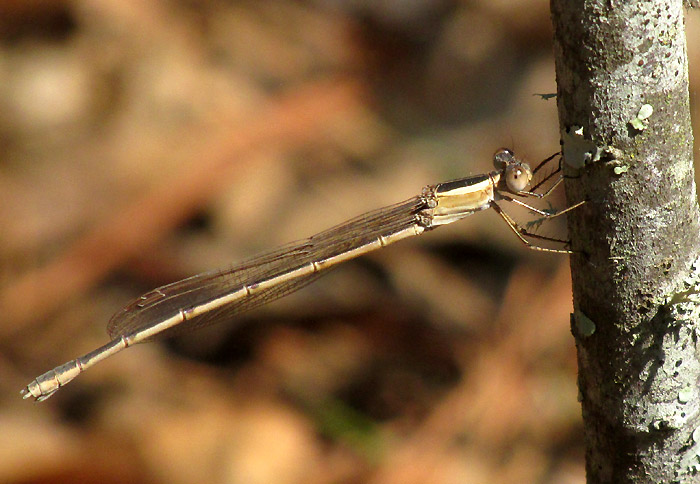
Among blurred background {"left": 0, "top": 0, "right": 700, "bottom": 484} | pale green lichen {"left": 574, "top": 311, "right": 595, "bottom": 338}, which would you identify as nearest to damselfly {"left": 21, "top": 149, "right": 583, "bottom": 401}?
pale green lichen {"left": 574, "top": 311, "right": 595, "bottom": 338}

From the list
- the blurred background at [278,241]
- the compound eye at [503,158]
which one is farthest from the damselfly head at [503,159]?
the blurred background at [278,241]

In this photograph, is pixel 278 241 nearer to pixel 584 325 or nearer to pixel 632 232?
pixel 584 325

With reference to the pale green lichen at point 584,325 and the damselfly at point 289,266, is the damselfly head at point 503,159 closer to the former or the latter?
the damselfly at point 289,266

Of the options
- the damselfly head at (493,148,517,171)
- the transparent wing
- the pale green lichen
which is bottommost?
the pale green lichen

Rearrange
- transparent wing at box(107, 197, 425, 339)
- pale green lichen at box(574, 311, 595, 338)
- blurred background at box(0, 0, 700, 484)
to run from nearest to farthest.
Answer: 1. pale green lichen at box(574, 311, 595, 338)
2. transparent wing at box(107, 197, 425, 339)
3. blurred background at box(0, 0, 700, 484)

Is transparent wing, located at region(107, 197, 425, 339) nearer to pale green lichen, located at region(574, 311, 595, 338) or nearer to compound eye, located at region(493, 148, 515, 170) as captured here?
compound eye, located at region(493, 148, 515, 170)

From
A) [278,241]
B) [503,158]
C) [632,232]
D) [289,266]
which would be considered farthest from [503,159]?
[278,241]

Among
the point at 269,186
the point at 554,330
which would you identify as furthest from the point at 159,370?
the point at 554,330
